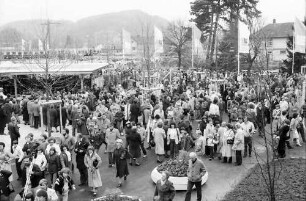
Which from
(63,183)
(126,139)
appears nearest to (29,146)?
(63,183)

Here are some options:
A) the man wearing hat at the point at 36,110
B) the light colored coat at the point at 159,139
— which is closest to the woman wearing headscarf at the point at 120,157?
the light colored coat at the point at 159,139

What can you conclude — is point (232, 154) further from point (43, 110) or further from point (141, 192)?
point (43, 110)

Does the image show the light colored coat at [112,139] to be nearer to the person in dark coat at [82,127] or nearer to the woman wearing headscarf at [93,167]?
the woman wearing headscarf at [93,167]

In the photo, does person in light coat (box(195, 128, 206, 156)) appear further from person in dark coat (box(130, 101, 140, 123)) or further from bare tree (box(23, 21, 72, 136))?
bare tree (box(23, 21, 72, 136))

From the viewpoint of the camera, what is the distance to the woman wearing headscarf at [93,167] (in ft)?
36.1

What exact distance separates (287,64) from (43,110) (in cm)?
2997

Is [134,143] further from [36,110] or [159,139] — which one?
[36,110]

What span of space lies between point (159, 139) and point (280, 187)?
14.9 ft

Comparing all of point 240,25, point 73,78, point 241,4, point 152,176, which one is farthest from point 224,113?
point 241,4

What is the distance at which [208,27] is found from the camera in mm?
41594

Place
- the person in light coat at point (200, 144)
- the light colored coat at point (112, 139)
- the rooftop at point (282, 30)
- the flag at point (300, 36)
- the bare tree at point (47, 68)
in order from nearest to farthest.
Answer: the light colored coat at point (112, 139) → the person in light coat at point (200, 144) → the bare tree at point (47, 68) → the flag at point (300, 36) → the rooftop at point (282, 30)

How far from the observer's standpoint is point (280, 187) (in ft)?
35.8

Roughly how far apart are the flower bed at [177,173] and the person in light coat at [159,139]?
1.65 meters

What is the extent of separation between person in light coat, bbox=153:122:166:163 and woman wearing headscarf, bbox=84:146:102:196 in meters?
3.17
